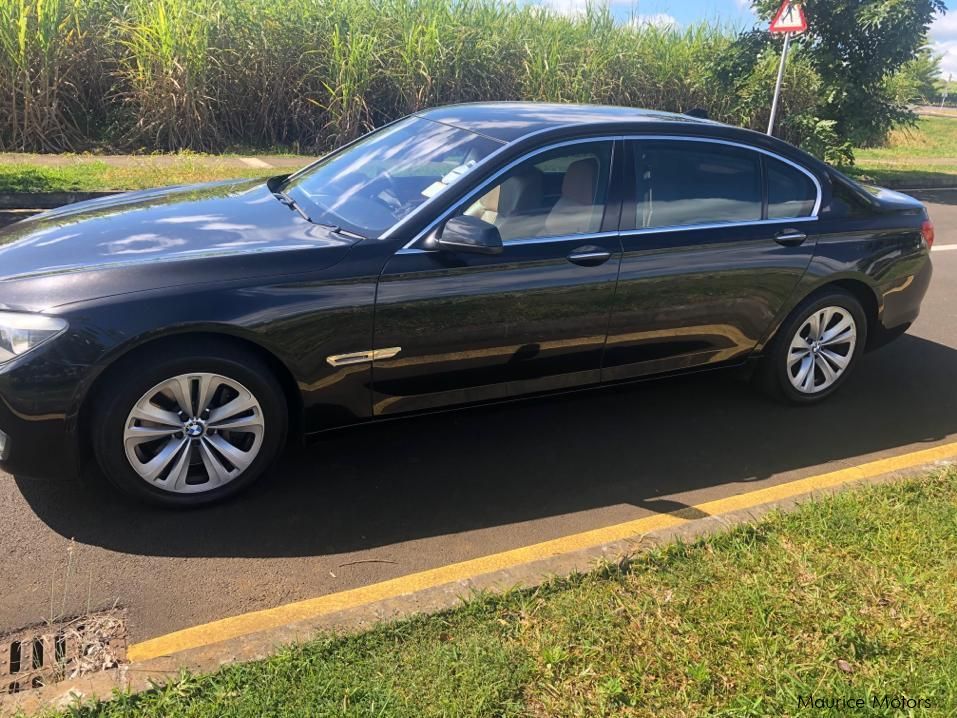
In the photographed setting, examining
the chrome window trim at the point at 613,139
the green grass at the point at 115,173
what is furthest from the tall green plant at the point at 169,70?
the chrome window trim at the point at 613,139

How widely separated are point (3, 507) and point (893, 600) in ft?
11.4

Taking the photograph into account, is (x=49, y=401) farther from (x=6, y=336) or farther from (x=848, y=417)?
(x=848, y=417)

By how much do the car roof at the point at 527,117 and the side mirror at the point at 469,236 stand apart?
0.60 metres

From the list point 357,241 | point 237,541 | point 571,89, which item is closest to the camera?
point 237,541

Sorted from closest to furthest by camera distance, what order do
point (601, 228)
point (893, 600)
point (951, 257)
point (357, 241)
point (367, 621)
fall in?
point (367, 621) < point (893, 600) < point (357, 241) < point (601, 228) < point (951, 257)

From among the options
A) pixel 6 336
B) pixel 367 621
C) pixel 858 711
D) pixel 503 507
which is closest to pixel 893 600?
pixel 858 711

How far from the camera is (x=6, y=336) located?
119 inches

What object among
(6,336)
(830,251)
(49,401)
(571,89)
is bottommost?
(49,401)

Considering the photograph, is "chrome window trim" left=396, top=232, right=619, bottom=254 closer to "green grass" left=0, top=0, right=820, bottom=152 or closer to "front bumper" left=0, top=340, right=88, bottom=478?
"front bumper" left=0, top=340, right=88, bottom=478

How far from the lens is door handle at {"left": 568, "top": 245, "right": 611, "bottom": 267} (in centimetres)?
385

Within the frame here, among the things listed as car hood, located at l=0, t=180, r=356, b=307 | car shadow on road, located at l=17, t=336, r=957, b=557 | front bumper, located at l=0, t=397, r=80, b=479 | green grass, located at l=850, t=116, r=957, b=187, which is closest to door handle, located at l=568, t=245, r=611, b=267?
car shadow on road, located at l=17, t=336, r=957, b=557

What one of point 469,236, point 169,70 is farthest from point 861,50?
point 469,236

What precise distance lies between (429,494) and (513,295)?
3.17 ft

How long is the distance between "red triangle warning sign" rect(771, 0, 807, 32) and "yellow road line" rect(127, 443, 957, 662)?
972 cm
